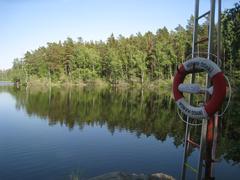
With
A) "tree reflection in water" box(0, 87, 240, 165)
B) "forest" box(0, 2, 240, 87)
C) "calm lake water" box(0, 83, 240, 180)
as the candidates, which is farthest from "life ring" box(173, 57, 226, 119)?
"forest" box(0, 2, 240, 87)

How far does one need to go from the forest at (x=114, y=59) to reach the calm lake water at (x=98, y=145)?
29378 mm

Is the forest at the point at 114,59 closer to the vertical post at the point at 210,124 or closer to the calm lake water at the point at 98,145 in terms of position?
the calm lake water at the point at 98,145

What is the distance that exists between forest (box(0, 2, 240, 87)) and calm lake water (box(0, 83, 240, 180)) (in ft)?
96.4

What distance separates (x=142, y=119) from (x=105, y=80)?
149ft

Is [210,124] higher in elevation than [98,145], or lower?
higher

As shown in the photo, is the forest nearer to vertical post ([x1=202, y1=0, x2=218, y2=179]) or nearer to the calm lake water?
the calm lake water

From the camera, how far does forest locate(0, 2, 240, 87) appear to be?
50906 mm

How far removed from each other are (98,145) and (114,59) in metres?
47.9

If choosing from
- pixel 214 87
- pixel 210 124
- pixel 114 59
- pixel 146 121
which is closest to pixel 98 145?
pixel 146 121

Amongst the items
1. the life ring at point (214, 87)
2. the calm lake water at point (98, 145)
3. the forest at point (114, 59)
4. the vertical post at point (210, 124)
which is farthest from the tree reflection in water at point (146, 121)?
the forest at point (114, 59)

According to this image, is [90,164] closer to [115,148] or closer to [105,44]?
[115,148]

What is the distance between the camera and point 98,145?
12984mm

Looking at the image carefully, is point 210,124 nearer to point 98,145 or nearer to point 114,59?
point 98,145

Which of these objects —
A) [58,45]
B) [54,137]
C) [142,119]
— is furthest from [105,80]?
[54,137]
